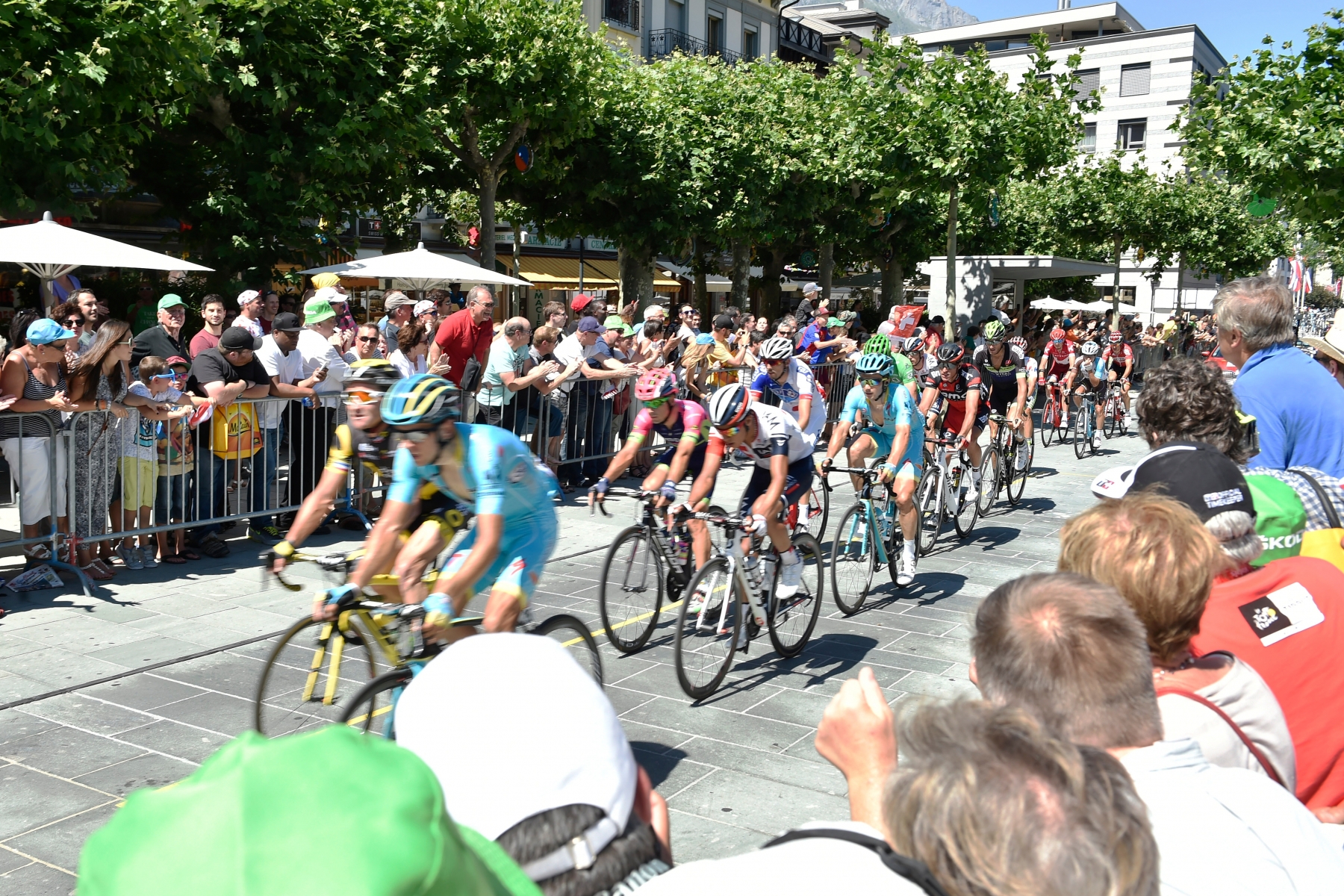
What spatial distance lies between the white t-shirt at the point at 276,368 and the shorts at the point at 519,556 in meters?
4.82

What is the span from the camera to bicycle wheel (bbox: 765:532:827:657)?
7.08m

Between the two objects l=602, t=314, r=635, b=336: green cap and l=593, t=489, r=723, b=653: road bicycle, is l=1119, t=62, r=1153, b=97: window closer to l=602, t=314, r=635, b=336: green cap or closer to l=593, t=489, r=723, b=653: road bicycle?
l=602, t=314, r=635, b=336: green cap

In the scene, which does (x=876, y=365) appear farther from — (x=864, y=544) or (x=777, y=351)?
(x=864, y=544)

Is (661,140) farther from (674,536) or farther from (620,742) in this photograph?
(620,742)

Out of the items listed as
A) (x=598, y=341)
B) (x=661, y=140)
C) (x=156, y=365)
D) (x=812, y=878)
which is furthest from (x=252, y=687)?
(x=661, y=140)

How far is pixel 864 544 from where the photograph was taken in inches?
339

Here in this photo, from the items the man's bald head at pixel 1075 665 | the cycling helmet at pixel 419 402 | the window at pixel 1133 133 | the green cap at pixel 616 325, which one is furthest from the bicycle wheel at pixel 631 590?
the window at pixel 1133 133

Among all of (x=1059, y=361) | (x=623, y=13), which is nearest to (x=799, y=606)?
(x=1059, y=361)

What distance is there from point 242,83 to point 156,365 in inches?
331

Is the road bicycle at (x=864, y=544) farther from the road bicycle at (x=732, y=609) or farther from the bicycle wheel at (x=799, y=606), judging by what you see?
the road bicycle at (x=732, y=609)

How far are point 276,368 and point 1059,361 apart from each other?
41.5 ft

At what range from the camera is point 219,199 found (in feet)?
51.6

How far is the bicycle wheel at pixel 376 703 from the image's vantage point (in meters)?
4.59

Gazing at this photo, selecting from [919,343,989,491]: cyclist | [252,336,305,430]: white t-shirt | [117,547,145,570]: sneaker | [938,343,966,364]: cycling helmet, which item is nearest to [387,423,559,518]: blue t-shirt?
[117,547,145,570]: sneaker
